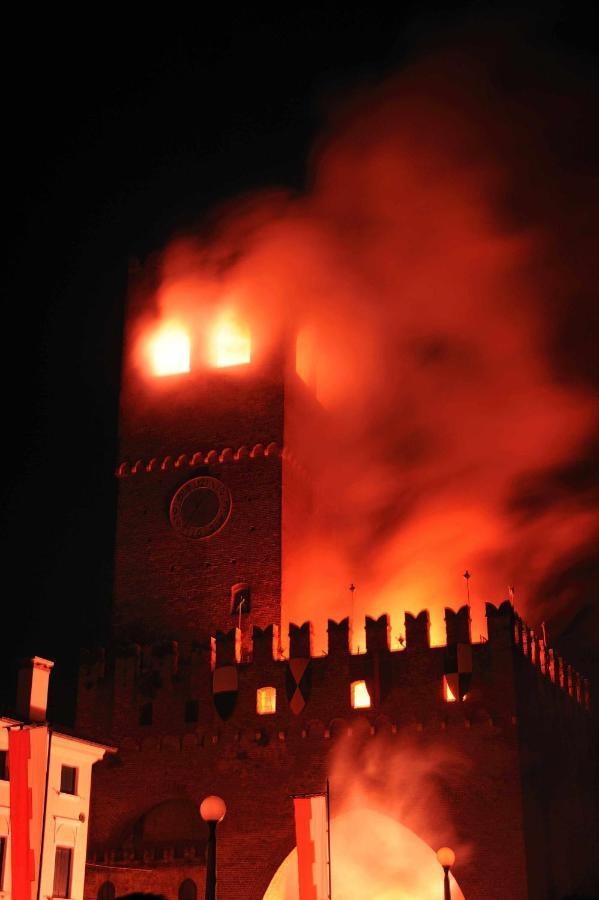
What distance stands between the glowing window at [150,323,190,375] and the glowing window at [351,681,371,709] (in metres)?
16.4

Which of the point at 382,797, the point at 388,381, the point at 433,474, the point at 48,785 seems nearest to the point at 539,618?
the point at 433,474

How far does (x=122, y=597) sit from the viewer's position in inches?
2028

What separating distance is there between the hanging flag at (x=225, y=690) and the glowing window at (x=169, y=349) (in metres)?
14.1

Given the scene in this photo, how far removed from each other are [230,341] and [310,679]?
15562 mm

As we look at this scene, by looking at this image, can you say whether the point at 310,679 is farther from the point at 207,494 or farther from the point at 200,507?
the point at 207,494

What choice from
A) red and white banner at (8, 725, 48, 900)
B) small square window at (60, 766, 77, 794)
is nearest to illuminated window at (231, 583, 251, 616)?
small square window at (60, 766, 77, 794)

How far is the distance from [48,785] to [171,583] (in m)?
13.8

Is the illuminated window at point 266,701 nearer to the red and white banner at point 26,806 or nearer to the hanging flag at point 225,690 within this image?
Answer: the hanging flag at point 225,690

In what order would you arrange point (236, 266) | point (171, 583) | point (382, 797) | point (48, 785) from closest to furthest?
point (48, 785) → point (382, 797) → point (171, 583) → point (236, 266)

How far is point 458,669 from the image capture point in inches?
1683

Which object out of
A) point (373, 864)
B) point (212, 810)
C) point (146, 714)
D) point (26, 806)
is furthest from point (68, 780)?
point (212, 810)

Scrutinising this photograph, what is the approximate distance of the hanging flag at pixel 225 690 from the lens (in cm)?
4528

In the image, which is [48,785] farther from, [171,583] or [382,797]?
[171,583]

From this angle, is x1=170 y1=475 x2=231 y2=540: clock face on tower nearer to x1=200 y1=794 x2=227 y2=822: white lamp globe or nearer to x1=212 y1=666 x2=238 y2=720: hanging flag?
x1=212 y1=666 x2=238 y2=720: hanging flag
